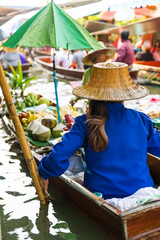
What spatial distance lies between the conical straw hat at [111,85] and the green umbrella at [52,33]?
0.76 meters

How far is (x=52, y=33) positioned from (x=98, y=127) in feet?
4.15

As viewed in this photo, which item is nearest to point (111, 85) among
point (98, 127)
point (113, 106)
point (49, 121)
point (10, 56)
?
point (113, 106)

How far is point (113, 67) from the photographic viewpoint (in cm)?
228

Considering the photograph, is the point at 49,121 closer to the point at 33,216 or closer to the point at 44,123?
the point at 44,123

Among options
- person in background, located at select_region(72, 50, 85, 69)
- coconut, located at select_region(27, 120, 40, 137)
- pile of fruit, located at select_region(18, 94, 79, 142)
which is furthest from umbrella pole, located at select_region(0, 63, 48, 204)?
person in background, located at select_region(72, 50, 85, 69)

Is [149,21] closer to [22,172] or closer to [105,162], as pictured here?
[22,172]

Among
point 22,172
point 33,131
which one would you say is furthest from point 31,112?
point 22,172

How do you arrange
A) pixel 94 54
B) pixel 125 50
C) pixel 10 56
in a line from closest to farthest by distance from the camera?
1. pixel 94 54
2. pixel 125 50
3. pixel 10 56

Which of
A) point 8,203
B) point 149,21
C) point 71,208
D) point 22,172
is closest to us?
point 71,208

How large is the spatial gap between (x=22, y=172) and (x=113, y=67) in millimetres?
2080

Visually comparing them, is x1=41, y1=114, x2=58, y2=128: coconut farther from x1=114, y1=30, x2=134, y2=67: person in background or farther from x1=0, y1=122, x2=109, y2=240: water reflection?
x1=114, y1=30, x2=134, y2=67: person in background

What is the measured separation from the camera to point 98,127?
7.13 feet

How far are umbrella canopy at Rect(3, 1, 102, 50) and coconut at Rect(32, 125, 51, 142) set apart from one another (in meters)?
1.33

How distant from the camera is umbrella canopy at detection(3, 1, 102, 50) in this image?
2.94 meters
